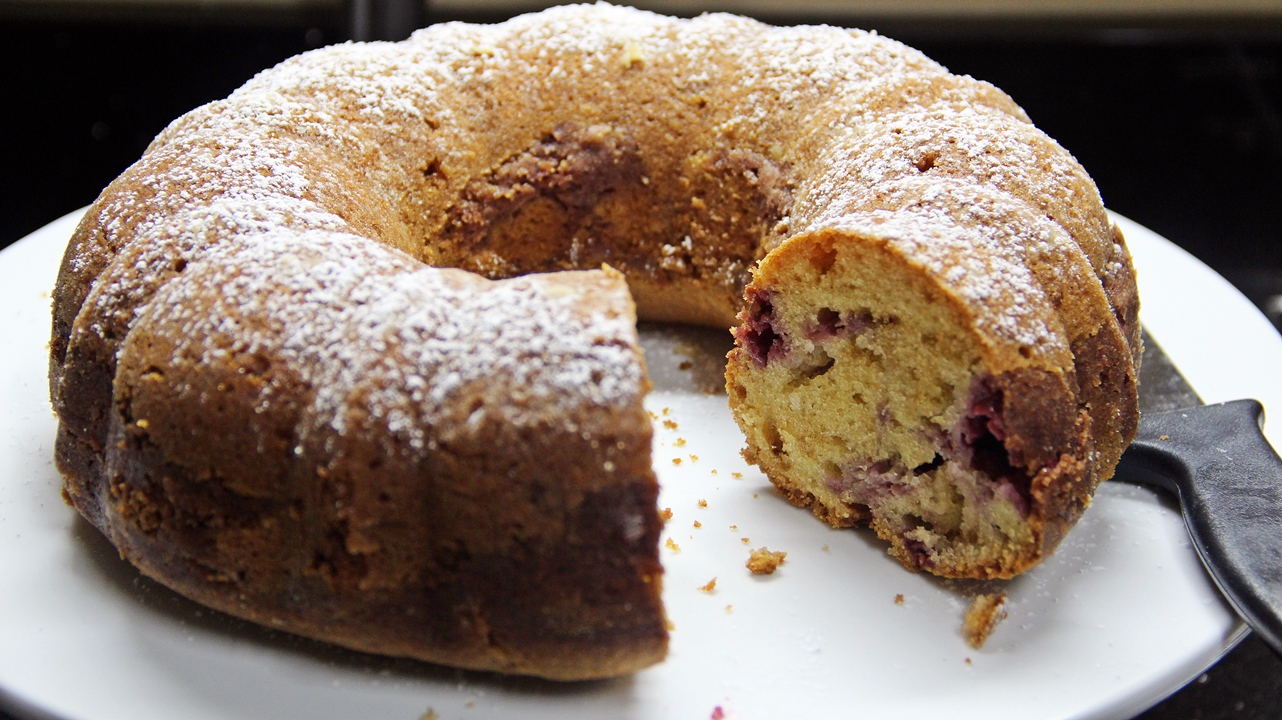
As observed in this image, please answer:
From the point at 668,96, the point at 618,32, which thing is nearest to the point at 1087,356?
the point at 668,96

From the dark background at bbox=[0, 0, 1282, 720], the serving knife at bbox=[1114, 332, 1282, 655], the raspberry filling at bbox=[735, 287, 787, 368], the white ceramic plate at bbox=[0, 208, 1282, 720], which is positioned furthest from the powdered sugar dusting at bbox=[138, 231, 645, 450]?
the dark background at bbox=[0, 0, 1282, 720]

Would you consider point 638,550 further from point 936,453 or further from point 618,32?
point 618,32

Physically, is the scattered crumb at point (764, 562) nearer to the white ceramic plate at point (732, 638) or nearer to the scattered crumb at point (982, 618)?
the white ceramic plate at point (732, 638)

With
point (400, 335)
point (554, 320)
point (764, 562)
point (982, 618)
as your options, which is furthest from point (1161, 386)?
point (400, 335)

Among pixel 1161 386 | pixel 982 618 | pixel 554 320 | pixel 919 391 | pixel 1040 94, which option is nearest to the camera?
pixel 554 320

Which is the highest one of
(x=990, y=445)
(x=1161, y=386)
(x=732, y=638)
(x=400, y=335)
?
(x=400, y=335)

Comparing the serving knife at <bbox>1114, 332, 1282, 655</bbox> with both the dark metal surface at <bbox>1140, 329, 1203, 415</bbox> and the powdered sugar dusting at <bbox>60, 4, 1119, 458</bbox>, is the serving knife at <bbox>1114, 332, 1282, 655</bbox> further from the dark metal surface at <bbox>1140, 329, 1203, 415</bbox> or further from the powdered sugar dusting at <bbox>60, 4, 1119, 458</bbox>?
the powdered sugar dusting at <bbox>60, 4, 1119, 458</bbox>

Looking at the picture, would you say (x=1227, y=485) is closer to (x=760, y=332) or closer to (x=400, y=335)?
(x=760, y=332)
